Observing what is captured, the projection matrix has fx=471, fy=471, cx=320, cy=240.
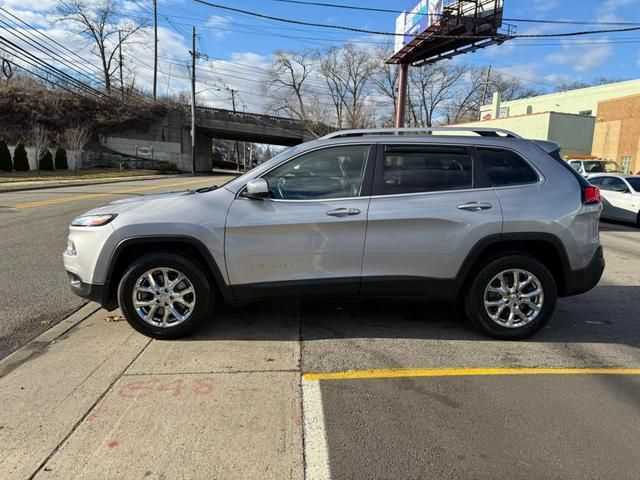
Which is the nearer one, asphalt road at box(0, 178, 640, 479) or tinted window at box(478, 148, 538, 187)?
asphalt road at box(0, 178, 640, 479)

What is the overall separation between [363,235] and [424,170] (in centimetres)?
83

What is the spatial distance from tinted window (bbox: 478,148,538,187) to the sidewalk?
7.62 ft

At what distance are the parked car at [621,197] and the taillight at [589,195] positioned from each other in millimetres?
10534

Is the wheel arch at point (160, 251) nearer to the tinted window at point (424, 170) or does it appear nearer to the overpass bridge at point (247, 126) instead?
the tinted window at point (424, 170)

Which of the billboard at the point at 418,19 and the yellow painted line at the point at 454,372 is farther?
the billboard at the point at 418,19

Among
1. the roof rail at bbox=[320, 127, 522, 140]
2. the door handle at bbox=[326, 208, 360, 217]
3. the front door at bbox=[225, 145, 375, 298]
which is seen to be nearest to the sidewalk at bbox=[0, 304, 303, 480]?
the front door at bbox=[225, 145, 375, 298]

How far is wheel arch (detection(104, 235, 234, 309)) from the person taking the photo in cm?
400

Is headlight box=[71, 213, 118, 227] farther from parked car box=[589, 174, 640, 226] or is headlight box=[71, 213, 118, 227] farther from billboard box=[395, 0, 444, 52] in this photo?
billboard box=[395, 0, 444, 52]

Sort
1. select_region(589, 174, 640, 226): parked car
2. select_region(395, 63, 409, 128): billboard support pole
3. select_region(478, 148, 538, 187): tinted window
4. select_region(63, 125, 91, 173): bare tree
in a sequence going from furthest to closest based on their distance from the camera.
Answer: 1. select_region(63, 125, 91, 173): bare tree
2. select_region(395, 63, 409, 128): billboard support pole
3. select_region(589, 174, 640, 226): parked car
4. select_region(478, 148, 538, 187): tinted window

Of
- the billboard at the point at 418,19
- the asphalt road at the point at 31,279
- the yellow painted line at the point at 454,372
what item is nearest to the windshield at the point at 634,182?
the yellow painted line at the point at 454,372

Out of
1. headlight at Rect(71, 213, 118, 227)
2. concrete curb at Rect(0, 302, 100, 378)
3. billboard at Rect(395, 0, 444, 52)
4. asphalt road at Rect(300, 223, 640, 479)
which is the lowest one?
concrete curb at Rect(0, 302, 100, 378)

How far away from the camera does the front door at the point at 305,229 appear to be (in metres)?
4.01

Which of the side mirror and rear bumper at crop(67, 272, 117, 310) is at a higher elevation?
the side mirror

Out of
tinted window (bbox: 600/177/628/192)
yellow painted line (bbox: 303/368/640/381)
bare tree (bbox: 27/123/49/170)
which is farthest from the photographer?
bare tree (bbox: 27/123/49/170)
